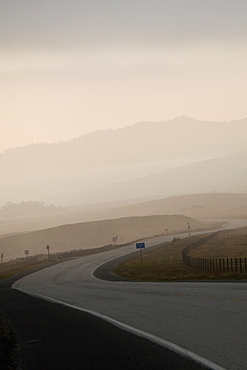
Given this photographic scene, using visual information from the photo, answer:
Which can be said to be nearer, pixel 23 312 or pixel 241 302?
pixel 241 302

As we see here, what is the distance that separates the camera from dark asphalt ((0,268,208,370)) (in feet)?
33.3

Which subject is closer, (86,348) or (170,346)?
(170,346)

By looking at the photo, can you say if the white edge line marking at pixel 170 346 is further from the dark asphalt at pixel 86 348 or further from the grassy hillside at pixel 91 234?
the grassy hillside at pixel 91 234

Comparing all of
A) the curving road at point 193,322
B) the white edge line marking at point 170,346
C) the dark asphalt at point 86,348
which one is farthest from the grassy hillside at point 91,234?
the white edge line marking at point 170,346

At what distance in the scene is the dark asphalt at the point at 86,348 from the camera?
33.3 feet

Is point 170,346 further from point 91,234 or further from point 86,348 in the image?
point 91,234

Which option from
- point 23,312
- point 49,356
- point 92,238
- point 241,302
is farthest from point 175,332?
point 92,238

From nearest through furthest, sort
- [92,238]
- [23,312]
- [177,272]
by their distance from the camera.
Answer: [23,312], [177,272], [92,238]

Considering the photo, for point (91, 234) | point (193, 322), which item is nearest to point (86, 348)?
point (193, 322)

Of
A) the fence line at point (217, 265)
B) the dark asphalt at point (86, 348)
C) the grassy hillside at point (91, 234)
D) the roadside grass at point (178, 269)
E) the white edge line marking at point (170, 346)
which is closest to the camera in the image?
the white edge line marking at point (170, 346)

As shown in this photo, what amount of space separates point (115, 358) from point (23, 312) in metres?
13.3

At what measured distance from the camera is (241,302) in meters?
18.0

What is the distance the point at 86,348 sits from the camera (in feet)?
39.5

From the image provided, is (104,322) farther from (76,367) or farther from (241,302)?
(76,367)
